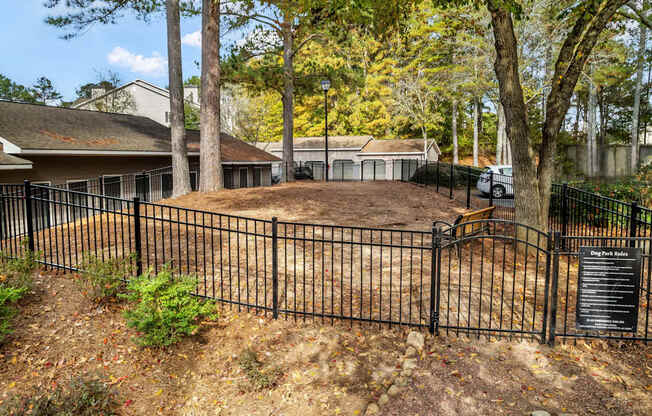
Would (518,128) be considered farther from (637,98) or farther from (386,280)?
(637,98)

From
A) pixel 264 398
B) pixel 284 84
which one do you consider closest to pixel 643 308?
pixel 264 398

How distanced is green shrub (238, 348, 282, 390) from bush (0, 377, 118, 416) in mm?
1306

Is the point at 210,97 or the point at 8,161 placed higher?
the point at 210,97

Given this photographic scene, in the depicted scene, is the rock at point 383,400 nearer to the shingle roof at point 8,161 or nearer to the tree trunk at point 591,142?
the shingle roof at point 8,161

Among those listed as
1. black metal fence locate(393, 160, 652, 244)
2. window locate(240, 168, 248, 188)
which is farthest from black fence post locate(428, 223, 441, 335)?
window locate(240, 168, 248, 188)

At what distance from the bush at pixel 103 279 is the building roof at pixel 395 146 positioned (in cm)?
3110

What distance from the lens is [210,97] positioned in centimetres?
1456

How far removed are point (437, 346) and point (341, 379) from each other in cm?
127

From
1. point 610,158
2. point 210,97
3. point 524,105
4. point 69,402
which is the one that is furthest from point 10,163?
point 610,158

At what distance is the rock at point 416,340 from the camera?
15.5 feet

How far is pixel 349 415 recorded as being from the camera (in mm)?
3744

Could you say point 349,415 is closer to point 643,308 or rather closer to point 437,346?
point 437,346

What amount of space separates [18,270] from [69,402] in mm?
3509

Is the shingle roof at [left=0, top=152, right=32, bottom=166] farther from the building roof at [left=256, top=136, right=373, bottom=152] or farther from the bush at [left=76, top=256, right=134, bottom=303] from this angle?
the building roof at [left=256, top=136, right=373, bottom=152]
